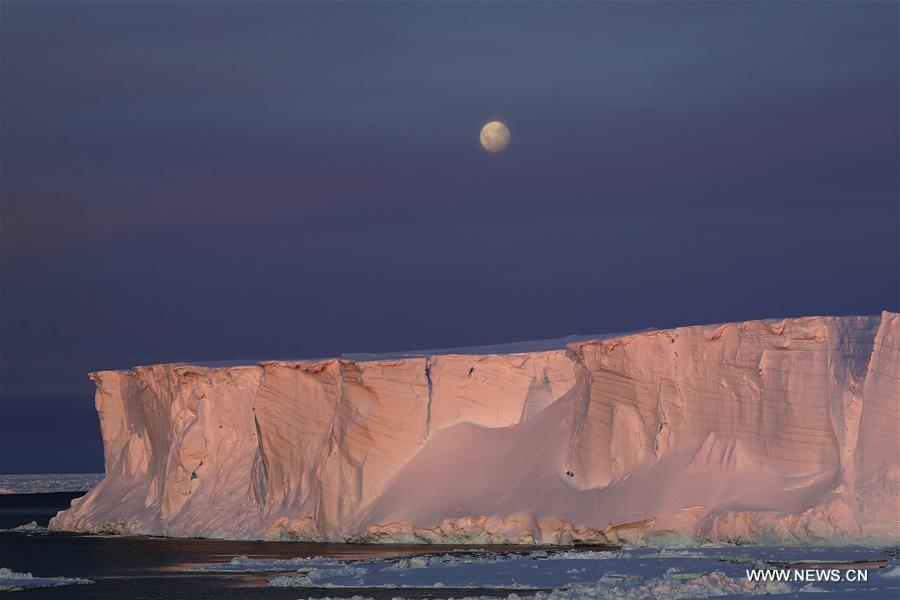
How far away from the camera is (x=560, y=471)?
117ft

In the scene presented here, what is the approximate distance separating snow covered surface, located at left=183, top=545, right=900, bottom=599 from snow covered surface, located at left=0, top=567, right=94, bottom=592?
2908 mm

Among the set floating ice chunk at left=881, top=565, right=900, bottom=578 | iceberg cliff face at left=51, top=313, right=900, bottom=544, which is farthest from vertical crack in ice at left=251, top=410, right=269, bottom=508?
floating ice chunk at left=881, top=565, right=900, bottom=578

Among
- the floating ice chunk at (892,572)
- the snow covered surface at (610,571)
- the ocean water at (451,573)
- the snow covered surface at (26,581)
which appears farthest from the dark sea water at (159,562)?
the floating ice chunk at (892,572)

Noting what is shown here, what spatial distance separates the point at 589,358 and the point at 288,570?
990 cm

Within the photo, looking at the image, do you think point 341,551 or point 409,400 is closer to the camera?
point 341,551

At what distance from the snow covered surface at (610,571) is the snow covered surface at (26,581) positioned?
291 centimetres

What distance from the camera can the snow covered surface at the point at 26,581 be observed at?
94.6 feet

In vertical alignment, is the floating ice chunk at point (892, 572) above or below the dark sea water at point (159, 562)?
below

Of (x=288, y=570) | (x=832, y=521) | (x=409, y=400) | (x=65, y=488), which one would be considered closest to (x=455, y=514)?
(x=409, y=400)

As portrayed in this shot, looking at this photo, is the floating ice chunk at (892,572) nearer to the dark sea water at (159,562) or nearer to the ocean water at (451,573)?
the ocean water at (451,573)

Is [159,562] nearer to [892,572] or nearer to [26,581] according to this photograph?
[26,581]

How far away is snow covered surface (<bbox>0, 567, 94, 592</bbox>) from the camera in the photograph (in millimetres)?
28844

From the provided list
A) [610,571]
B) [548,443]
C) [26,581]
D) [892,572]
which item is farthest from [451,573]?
[548,443]

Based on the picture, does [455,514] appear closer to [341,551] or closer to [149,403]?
[341,551]
